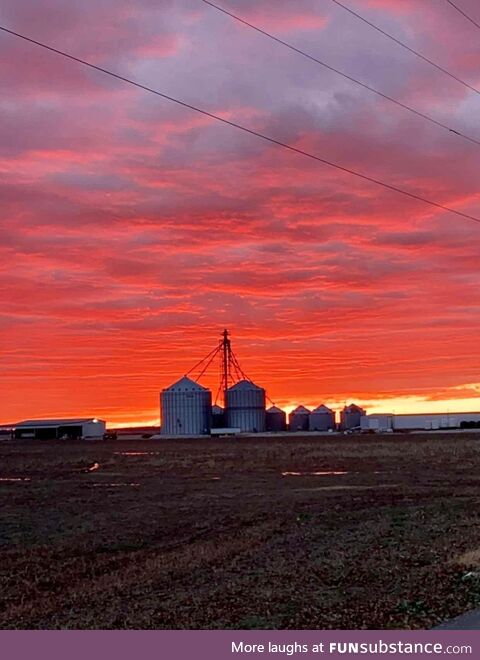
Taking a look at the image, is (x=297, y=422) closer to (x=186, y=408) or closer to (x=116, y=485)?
(x=186, y=408)

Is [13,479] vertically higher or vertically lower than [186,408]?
lower

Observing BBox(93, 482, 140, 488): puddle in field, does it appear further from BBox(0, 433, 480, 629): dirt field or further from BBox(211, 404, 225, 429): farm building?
BBox(211, 404, 225, 429): farm building

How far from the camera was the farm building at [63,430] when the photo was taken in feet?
586

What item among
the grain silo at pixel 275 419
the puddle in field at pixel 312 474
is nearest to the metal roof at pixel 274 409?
the grain silo at pixel 275 419

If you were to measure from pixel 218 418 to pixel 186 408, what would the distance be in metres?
7.54

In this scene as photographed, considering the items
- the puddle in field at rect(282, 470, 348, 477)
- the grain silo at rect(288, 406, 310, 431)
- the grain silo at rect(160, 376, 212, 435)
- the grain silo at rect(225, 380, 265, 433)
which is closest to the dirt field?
the puddle in field at rect(282, 470, 348, 477)

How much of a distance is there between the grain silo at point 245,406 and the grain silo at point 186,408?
15.2 ft

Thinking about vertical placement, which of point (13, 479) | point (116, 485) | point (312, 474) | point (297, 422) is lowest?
point (116, 485)

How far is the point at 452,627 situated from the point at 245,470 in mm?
44283

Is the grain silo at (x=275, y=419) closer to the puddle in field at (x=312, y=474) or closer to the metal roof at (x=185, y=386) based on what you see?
the metal roof at (x=185, y=386)

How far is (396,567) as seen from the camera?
655 inches

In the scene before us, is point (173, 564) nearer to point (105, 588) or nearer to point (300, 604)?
point (105, 588)

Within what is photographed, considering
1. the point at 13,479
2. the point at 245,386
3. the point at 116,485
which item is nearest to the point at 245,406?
the point at 245,386

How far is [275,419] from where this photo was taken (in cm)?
18938
